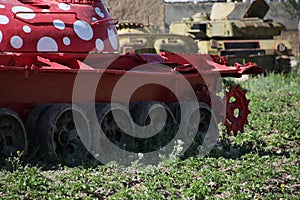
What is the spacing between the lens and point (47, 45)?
30.8 feet

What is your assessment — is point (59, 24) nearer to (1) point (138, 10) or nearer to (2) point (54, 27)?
(2) point (54, 27)

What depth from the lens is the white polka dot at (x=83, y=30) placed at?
9.80 metres

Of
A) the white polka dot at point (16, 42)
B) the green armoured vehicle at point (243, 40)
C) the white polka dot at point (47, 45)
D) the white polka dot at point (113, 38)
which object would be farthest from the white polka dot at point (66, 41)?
the green armoured vehicle at point (243, 40)

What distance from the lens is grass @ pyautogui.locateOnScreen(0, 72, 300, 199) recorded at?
745cm

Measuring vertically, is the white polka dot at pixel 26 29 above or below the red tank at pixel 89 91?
above

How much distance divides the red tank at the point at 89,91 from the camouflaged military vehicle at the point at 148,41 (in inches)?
253

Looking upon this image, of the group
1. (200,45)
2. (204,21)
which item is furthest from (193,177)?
(204,21)

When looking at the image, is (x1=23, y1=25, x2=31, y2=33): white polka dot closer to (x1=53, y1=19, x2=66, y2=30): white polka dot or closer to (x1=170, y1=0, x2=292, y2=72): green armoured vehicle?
(x1=53, y1=19, x2=66, y2=30): white polka dot

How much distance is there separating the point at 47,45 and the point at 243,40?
13248mm

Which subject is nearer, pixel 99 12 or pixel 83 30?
pixel 83 30

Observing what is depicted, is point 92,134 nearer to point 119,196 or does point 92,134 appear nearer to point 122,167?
point 122,167

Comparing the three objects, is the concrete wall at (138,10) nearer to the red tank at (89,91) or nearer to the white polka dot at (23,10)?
the red tank at (89,91)

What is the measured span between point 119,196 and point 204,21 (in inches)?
625

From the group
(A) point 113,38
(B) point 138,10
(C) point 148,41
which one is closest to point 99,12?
(A) point 113,38
